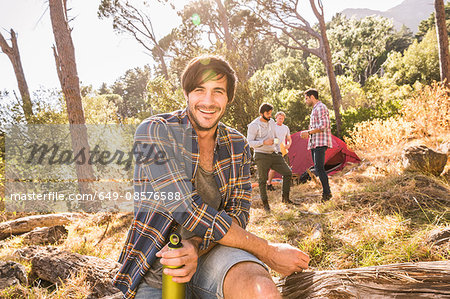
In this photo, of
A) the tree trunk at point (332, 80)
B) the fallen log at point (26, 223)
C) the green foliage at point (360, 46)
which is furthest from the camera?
the green foliage at point (360, 46)

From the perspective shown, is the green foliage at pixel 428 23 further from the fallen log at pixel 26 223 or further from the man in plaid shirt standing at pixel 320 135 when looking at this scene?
the fallen log at pixel 26 223


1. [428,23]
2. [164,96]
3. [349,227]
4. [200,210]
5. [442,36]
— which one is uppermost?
[428,23]

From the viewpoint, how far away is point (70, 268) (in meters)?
2.86

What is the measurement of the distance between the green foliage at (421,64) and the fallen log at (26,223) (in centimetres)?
2411

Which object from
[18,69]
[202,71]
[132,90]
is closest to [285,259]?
[202,71]

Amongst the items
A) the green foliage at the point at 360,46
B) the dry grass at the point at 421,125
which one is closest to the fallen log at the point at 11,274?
the dry grass at the point at 421,125

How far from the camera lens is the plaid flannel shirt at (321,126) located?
17.0ft

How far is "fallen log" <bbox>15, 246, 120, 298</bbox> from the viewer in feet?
8.79

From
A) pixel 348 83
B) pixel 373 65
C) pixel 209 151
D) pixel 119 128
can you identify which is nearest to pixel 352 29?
pixel 373 65

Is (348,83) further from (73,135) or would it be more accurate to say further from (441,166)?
(73,135)

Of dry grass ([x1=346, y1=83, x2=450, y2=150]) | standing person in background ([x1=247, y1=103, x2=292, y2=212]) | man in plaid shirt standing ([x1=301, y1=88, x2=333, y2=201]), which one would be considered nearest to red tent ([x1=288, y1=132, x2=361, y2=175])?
dry grass ([x1=346, y1=83, x2=450, y2=150])

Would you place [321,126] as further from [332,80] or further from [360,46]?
[360,46]

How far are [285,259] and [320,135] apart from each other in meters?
4.27

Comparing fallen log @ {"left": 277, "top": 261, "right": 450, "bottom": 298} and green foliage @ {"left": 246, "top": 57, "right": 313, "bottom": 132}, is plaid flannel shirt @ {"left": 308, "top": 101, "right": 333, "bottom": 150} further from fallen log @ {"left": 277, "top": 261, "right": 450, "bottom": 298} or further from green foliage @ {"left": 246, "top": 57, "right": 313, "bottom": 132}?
green foliage @ {"left": 246, "top": 57, "right": 313, "bottom": 132}
